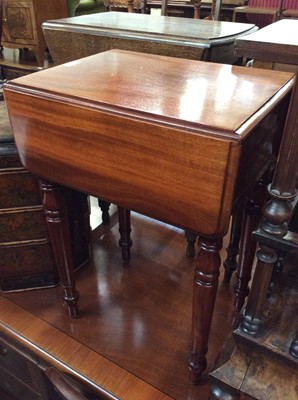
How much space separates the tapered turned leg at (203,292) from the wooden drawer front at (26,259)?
1.62 feet

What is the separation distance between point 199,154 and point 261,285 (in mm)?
264

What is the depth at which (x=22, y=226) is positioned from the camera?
3.35 feet

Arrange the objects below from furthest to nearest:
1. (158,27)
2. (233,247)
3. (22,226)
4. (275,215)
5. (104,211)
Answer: (104,211) → (158,27) → (233,247) → (22,226) → (275,215)

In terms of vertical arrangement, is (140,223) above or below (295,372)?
below

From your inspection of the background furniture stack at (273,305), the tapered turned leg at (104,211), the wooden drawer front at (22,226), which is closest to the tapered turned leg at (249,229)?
the background furniture stack at (273,305)

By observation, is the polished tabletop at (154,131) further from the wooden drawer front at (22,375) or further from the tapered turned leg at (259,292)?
the wooden drawer front at (22,375)

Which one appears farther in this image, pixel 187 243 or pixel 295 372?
pixel 187 243

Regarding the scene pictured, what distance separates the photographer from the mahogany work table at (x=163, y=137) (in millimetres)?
580

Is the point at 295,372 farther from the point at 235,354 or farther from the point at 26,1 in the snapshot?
the point at 26,1

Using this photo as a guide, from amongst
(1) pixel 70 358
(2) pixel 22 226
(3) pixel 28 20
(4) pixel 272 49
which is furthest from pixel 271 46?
(3) pixel 28 20

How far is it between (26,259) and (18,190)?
0.22 meters

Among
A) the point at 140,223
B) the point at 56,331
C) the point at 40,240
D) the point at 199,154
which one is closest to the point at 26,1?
the point at 140,223

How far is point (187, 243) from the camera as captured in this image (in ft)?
4.42

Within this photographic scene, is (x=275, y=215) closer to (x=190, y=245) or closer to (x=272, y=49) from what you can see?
(x=272, y=49)
